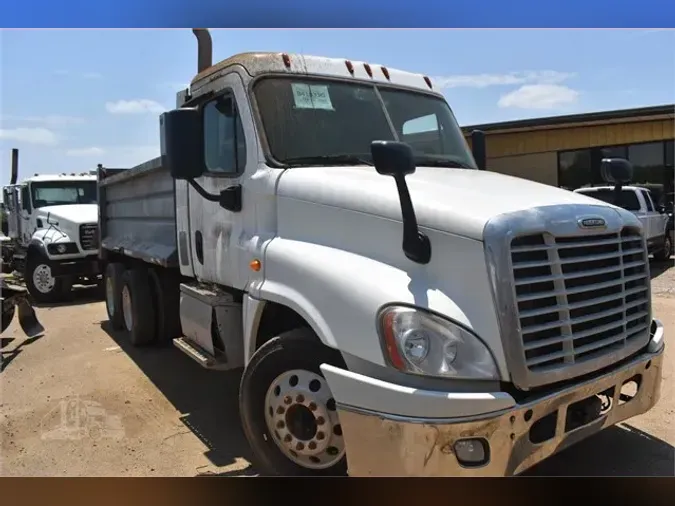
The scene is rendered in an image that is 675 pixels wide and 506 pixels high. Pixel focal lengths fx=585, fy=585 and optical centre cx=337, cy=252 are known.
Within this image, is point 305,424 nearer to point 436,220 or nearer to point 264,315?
point 264,315

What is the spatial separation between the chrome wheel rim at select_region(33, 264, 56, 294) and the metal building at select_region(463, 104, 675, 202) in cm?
777

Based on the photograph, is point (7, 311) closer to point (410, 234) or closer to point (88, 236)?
point (88, 236)

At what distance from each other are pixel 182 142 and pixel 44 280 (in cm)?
778

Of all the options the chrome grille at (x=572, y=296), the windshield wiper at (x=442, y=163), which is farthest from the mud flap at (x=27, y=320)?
the chrome grille at (x=572, y=296)

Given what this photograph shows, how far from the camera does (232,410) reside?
15.9 ft

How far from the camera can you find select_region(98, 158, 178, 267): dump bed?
571cm

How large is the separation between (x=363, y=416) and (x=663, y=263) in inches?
539

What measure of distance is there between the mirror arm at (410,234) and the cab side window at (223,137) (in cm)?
149

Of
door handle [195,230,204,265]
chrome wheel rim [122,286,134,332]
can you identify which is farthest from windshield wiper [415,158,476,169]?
chrome wheel rim [122,286,134,332]

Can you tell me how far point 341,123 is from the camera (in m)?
3.95

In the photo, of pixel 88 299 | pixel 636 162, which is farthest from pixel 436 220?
pixel 636 162

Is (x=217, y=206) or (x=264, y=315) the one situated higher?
(x=217, y=206)

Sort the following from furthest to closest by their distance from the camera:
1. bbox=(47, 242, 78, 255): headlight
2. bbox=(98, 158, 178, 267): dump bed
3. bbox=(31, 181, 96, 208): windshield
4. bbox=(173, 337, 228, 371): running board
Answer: bbox=(31, 181, 96, 208): windshield
bbox=(47, 242, 78, 255): headlight
bbox=(98, 158, 178, 267): dump bed
bbox=(173, 337, 228, 371): running board

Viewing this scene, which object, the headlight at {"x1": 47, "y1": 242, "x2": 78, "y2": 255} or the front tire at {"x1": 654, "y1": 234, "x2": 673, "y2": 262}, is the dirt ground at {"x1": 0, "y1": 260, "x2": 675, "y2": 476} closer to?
the headlight at {"x1": 47, "y1": 242, "x2": 78, "y2": 255}
